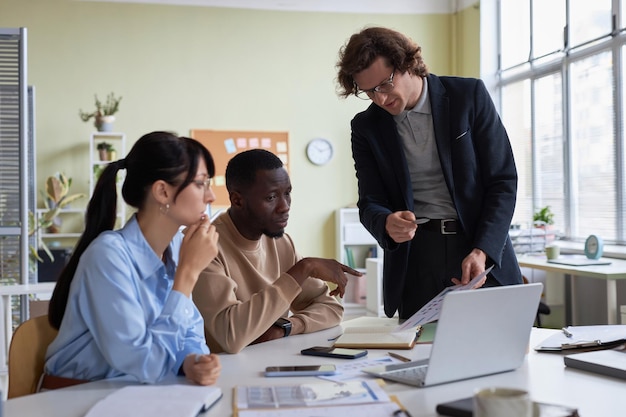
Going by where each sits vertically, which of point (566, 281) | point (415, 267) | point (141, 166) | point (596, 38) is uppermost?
point (596, 38)

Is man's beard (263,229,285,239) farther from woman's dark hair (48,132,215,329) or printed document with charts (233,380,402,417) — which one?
printed document with charts (233,380,402,417)

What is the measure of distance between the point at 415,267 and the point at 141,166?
89 centimetres

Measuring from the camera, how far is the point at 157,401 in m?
1.18

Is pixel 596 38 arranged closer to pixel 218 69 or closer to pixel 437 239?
pixel 218 69

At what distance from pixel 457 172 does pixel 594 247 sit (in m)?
2.98

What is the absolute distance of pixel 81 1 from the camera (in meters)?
6.71

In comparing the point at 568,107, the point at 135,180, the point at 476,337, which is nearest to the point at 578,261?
the point at 568,107

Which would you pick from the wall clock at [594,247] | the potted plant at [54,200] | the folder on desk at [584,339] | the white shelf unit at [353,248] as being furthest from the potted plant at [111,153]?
the folder on desk at [584,339]

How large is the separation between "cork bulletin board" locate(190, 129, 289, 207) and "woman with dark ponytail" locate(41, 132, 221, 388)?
526 cm

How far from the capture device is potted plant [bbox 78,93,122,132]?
6445mm

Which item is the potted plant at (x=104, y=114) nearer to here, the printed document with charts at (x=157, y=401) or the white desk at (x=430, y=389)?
the white desk at (x=430, y=389)

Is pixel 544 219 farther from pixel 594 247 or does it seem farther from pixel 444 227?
pixel 444 227

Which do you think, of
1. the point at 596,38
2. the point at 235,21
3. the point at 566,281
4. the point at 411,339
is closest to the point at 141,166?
the point at 411,339

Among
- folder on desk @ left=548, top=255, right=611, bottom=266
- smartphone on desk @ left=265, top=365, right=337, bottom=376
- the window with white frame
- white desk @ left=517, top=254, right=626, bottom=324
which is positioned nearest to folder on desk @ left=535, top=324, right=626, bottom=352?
smartphone on desk @ left=265, top=365, right=337, bottom=376
